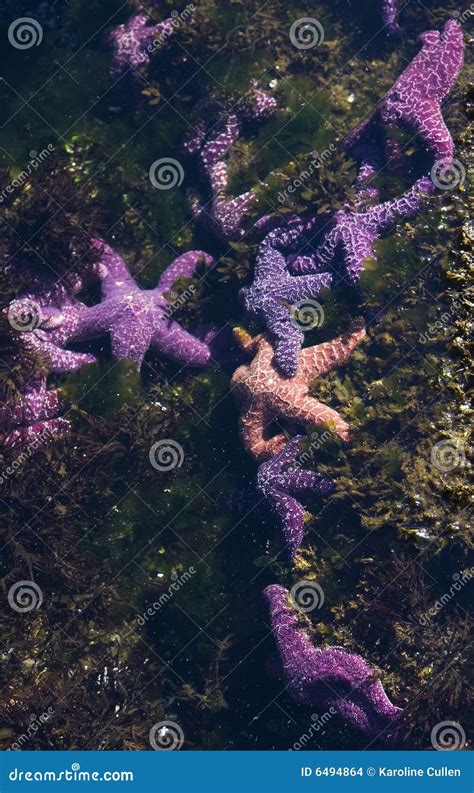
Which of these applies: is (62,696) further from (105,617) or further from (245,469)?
(245,469)

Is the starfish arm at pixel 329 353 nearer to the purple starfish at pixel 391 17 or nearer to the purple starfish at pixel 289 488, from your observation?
the purple starfish at pixel 289 488

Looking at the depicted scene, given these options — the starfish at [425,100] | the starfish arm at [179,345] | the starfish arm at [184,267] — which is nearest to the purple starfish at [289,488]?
the starfish arm at [179,345]

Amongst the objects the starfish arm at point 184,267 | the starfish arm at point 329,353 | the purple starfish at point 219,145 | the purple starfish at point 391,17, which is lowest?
the starfish arm at point 184,267

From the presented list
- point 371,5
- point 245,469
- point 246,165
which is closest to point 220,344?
point 245,469

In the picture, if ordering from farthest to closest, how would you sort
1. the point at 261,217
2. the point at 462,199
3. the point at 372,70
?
the point at 372,70 < the point at 261,217 < the point at 462,199

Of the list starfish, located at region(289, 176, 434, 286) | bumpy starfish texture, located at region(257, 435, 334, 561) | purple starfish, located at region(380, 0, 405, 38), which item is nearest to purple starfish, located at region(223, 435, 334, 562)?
bumpy starfish texture, located at region(257, 435, 334, 561)
